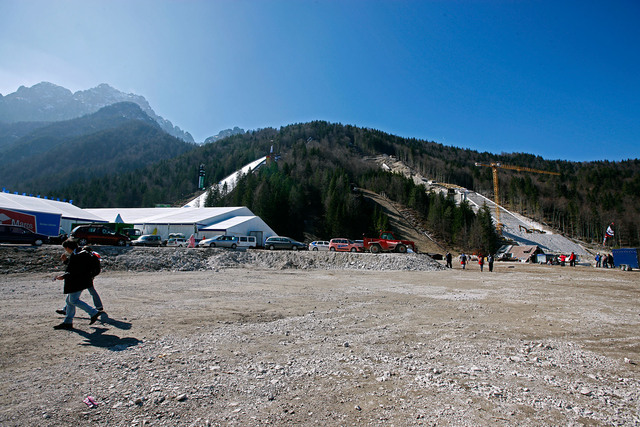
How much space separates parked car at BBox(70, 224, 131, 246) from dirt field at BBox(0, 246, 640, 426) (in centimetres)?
2048

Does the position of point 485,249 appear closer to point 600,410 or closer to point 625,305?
point 625,305

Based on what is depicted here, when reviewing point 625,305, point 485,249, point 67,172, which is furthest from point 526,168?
point 67,172

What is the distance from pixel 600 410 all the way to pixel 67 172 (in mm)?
231298

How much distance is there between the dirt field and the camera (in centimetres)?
370

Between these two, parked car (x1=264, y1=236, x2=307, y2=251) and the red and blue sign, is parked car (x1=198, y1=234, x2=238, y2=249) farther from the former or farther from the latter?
the red and blue sign

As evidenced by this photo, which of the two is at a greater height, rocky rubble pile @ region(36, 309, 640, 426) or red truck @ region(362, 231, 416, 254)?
red truck @ region(362, 231, 416, 254)

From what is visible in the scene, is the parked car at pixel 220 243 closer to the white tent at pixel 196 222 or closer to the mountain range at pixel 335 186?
the white tent at pixel 196 222

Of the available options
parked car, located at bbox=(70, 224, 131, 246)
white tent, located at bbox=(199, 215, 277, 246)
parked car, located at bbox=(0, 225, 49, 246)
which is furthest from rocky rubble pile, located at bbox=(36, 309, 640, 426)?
white tent, located at bbox=(199, 215, 277, 246)

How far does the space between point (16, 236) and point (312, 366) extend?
3073cm

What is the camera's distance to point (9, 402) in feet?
12.0

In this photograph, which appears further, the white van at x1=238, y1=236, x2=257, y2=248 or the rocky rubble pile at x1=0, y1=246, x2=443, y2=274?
the white van at x1=238, y1=236, x2=257, y2=248

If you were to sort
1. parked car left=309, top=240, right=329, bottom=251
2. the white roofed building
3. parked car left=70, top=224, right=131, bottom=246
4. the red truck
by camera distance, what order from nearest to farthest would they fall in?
parked car left=70, top=224, right=131, bottom=246 < the red truck < parked car left=309, top=240, right=329, bottom=251 < the white roofed building

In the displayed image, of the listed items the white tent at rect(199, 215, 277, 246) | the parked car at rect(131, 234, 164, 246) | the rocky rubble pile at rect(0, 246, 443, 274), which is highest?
the white tent at rect(199, 215, 277, 246)

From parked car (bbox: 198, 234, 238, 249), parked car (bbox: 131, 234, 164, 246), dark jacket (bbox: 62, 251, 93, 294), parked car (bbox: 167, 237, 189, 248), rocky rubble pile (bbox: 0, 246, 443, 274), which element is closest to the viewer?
dark jacket (bbox: 62, 251, 93, 294)
